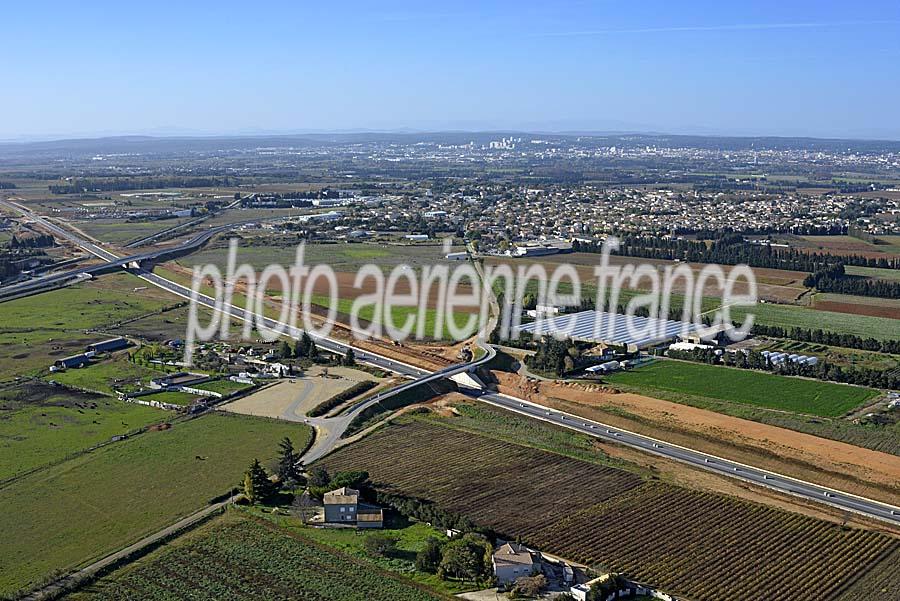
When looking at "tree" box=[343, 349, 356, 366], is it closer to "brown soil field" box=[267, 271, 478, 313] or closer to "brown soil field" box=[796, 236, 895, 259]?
"brown soil field" box=[267, 271, 478, 313]

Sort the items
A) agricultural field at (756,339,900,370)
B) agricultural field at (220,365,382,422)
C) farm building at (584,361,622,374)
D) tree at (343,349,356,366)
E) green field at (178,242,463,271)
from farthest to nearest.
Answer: green field at (178,242,463,271) < agricultural field at (756,339,900,370) < tree at (343,349,356,366) < farm building at (584,361,622,374) < agricultural field at (220,365,382,422)

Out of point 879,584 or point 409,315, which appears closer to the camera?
point 879,584

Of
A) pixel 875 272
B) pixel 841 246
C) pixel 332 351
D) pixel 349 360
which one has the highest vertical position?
pixel 841 246

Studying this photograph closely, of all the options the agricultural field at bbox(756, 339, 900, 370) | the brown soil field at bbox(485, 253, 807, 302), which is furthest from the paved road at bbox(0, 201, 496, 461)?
the brown soil field at bbox(485, 253, 807, 302)

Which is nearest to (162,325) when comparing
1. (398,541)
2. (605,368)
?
(605,368)

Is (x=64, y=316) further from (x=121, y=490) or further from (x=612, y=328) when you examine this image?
(x=612, y=328)

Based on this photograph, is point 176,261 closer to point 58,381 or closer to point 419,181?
point 58,381

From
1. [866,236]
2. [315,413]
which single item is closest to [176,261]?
[315,413]
